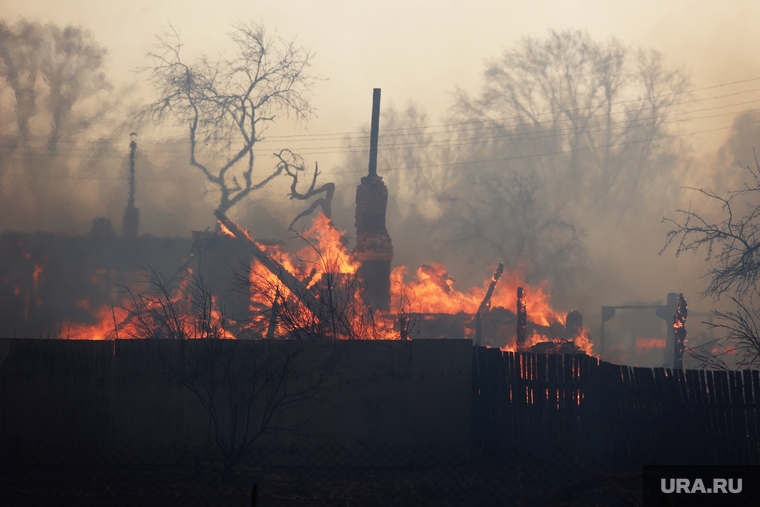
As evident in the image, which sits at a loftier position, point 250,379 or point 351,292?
point 351,292

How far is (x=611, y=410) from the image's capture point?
9.62m

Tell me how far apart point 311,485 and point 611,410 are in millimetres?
3798

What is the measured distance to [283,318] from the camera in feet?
37.2

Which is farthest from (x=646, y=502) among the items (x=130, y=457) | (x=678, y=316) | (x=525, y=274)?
(x=525, y=274)

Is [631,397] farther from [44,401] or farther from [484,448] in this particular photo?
[44,401]

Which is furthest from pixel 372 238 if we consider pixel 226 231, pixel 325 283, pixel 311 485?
pixel 311 485

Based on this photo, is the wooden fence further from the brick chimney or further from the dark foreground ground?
the brick chimney

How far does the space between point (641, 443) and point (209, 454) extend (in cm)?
529

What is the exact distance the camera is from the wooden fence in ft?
29.3

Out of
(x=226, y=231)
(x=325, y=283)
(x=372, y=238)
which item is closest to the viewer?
(x=325, y=283)

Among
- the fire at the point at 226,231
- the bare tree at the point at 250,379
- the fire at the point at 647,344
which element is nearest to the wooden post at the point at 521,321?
the fire at the point at 226,231

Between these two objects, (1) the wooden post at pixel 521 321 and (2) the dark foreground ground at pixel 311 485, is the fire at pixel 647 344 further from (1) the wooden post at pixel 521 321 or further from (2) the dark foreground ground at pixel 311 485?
(2) the dark foreground ground at pixel 311 485

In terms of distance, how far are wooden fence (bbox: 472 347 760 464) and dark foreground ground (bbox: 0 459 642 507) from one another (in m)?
0.36
